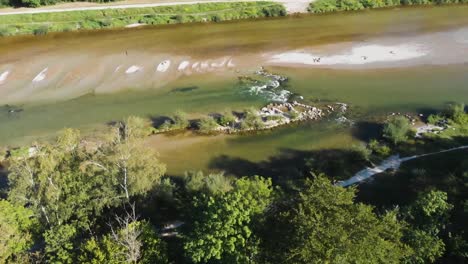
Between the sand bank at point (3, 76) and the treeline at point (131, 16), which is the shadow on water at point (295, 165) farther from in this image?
the treeline at point (131, 16)

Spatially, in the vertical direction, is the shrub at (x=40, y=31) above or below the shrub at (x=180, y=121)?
above

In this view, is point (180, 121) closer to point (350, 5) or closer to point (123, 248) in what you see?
point (123, 248)

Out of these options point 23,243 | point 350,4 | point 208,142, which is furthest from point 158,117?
point 350,4

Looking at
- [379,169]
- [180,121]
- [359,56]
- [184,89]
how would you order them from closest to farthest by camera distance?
1. [379,169]
2. [180,121]
3. [184,89]
4. [359,56]

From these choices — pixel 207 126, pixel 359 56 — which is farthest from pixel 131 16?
pixel 207 126

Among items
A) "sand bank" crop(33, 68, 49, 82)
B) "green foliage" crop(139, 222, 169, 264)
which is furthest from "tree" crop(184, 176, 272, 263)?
"sand bank" crop(33, 68, 49, 82)

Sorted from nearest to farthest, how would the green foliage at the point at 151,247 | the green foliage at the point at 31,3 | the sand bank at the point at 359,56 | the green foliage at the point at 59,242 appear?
the green foliage at the point at 151,247 < the green foliage at the point at 59,242 < the sand bank at the point at 359,56 < the green foliage at the point at 31,3

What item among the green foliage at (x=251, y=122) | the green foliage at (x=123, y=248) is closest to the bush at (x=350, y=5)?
the green foliage at (x=251, y=122)

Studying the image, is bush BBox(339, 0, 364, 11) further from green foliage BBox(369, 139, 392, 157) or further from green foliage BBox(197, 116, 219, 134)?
green foliage BBox(197, 116, 219, 134)
